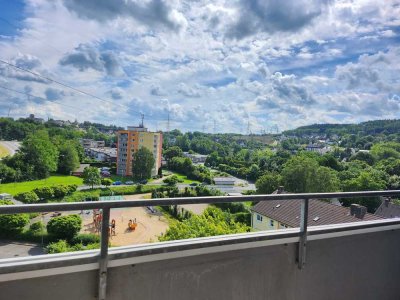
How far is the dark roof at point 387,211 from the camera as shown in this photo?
304 centimetres

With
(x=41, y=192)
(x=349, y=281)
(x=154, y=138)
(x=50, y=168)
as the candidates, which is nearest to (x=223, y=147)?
(x=154, y=138)

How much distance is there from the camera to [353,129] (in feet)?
364

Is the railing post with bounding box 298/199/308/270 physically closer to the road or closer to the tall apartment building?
the tall apartment building

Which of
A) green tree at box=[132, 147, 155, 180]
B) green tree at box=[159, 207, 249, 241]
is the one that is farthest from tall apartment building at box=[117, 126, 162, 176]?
green tree at box=[159, 207, 249, 241]

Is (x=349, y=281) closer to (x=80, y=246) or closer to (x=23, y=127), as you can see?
(x=80, y=246)

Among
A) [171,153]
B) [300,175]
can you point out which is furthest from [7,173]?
[300,175]

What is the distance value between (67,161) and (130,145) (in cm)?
1202

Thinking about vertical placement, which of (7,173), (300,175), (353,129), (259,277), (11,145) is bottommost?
(7,173)

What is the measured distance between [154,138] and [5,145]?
2936cm

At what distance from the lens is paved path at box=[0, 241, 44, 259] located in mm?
1520

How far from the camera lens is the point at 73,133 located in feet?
269

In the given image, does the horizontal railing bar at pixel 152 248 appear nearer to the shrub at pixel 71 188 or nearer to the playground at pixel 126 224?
the playground at pixel 126 224

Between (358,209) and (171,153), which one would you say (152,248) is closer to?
(358,209)

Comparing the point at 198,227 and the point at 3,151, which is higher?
the point at 198,227
